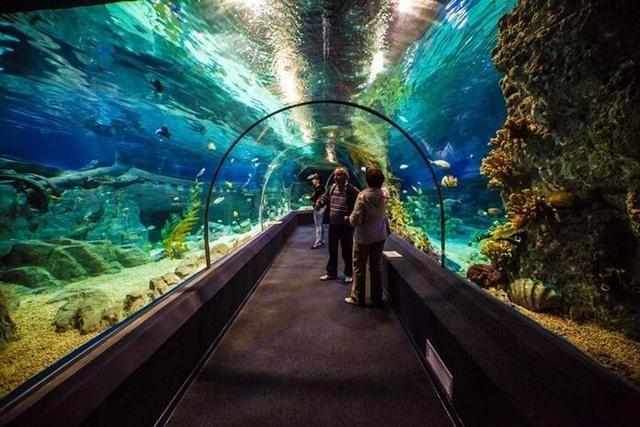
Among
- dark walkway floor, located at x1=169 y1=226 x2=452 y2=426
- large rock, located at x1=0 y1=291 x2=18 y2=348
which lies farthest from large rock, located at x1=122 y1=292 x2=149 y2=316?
dark walkway floor, located at x1=169 y1=226 x2=452 y2=426

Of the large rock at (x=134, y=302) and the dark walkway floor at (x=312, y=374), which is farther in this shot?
the large rock at (x=134, y=302)

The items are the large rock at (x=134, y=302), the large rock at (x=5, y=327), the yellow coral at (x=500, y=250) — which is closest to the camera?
the large rock at (x=5, y=327)

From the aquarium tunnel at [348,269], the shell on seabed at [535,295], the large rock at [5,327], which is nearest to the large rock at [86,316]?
the aquarium tunnel at [348,269]

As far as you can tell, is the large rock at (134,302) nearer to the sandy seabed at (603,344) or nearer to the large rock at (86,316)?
the large rock at (86,316)

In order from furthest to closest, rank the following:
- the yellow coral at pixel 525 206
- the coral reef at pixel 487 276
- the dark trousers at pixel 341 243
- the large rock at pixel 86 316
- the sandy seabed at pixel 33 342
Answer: the dark trousers at pixel 341 243, the coral reef at pixel 487 276, the yellow coral at pixel 525 206, the large rock at pixel 86 316, the sandy seabed at pixel 33 342

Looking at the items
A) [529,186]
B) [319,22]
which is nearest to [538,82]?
[529,186]

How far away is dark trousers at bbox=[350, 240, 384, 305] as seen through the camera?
4133mm

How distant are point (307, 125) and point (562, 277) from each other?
29.0 feet

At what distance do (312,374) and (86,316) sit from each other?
10.6 feet

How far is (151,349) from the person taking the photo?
83.8 inches

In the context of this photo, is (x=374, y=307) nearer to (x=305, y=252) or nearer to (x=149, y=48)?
(x=305, y=252)

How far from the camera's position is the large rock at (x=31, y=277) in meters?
6.13

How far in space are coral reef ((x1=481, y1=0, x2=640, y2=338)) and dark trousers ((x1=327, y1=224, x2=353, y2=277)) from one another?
2475mm

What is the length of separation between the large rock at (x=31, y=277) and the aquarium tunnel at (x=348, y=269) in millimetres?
31
